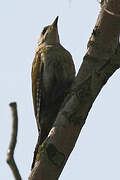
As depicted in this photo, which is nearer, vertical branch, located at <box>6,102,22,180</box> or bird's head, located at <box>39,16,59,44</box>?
vertical branch, located at <box>6,102,22,180</box>

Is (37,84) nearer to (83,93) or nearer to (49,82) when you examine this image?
(49,82)

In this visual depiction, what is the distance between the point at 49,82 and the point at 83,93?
256 cm

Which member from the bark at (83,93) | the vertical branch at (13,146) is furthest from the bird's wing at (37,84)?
the vertical branch at (13,146)

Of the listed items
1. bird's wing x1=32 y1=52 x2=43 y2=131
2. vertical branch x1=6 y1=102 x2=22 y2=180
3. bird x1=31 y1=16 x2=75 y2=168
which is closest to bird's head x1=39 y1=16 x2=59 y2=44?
bird x1=31 y1=16 x2=75 y2=168

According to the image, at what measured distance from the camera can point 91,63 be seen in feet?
14.9

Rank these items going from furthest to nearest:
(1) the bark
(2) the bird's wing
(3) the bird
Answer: (2) the bird's wing → (3) the bird → (1) the bark

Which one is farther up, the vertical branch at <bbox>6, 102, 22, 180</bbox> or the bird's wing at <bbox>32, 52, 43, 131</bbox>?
the vertical branch at <bbox>6, 102, 22, 180</bbox>

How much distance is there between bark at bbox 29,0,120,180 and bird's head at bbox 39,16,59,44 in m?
3.50

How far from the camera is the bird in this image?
21.4 ft

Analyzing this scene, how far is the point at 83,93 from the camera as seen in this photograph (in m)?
4.27

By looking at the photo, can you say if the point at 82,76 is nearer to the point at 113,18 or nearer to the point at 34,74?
the point at 113,18

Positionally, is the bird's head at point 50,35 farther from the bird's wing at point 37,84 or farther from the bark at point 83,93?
the bark at point 83,93

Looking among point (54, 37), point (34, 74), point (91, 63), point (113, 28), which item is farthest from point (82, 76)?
point (54, 37)

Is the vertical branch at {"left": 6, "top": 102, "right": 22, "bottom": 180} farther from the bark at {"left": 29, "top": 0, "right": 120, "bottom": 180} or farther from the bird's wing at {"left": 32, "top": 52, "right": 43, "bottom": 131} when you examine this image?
the bird's wing at {"left": 32, "top": 52, "right": 43, "bottom": 131}
